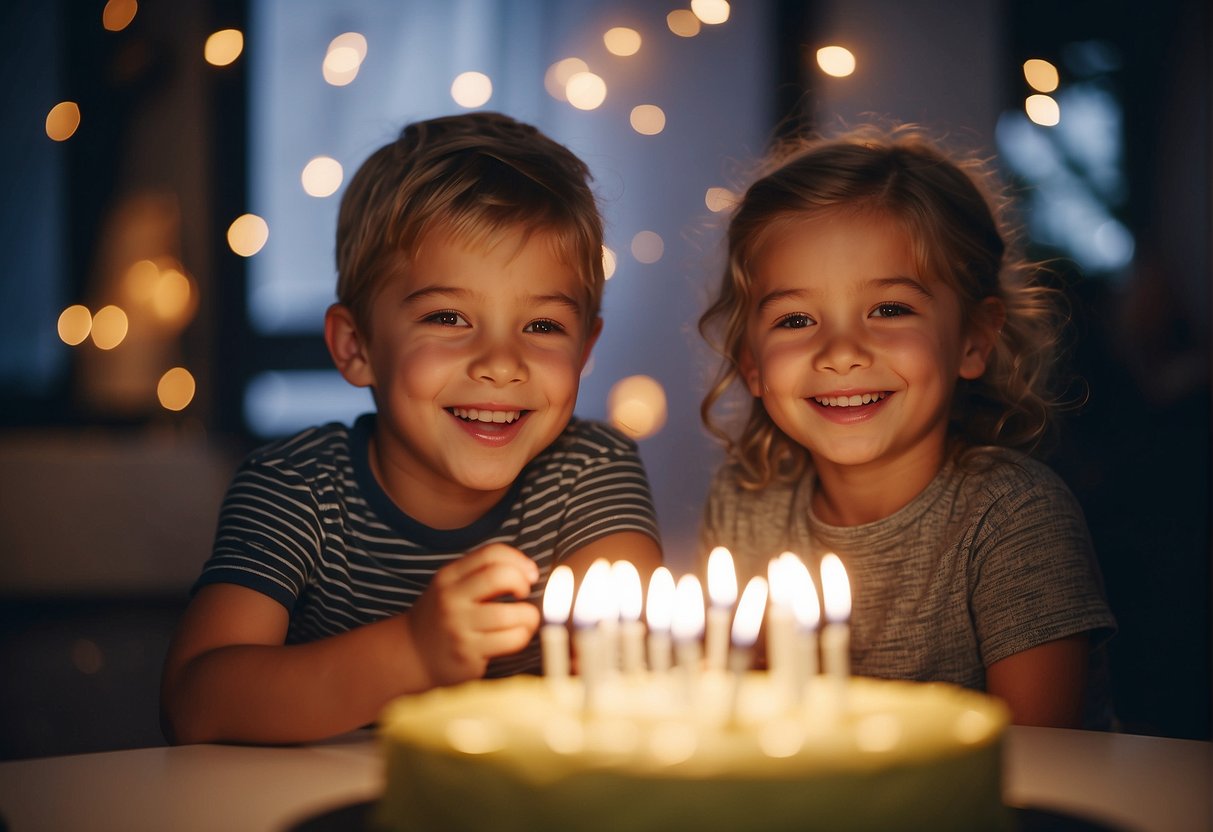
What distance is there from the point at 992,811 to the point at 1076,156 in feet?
8.18

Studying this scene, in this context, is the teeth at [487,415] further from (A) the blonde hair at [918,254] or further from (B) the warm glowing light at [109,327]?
(B) the warm glowing light at [109,327]

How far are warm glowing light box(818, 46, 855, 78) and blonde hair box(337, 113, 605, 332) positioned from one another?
4.56 ft

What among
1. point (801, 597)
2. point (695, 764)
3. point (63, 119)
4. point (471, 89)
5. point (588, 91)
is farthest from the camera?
point (471, 89)

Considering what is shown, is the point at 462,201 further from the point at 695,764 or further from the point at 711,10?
the point at 711,10

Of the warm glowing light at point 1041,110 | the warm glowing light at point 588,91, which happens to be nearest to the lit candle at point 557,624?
the warm glowing light at point 1041,110

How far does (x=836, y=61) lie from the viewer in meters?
2.48

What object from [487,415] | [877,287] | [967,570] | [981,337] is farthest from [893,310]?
[487,415]

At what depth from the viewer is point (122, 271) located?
9.66 ft

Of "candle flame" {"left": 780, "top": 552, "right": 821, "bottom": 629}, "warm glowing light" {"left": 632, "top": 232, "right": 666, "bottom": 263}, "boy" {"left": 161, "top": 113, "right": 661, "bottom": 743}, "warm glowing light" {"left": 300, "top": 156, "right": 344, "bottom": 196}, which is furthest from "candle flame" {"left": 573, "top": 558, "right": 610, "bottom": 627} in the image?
"warm glowing light" {"left": 300, "top": 156, "right": 344, "bottom": 196}

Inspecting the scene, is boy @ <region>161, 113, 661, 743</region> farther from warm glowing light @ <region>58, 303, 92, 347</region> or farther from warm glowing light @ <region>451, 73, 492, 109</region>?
warm glowing light @ <region>451, 73, 492, 109</region>

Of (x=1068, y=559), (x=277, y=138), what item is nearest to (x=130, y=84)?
(x=277, y=138)

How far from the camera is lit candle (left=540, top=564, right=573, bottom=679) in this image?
2.00 feet

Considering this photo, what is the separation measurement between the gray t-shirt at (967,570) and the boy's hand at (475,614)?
605mm

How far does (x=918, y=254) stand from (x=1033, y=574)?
0.37 meters
